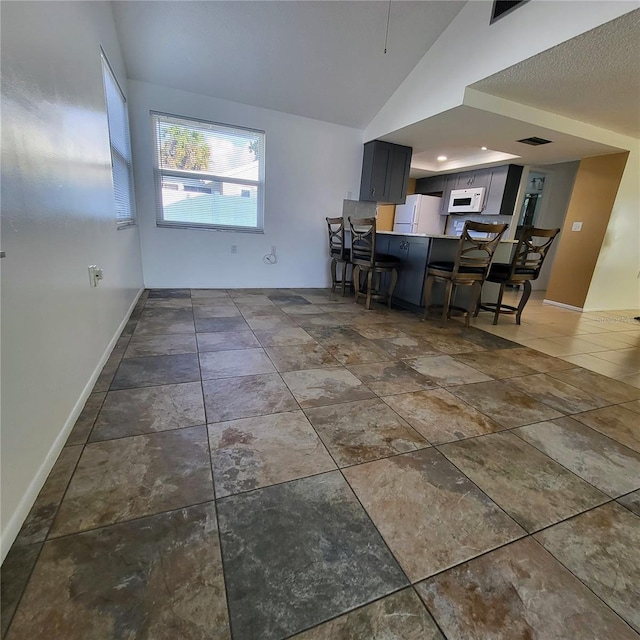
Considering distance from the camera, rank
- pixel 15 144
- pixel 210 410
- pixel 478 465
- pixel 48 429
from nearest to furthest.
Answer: pixel 15 144, pixel 48 429, pixel 478 465, pixel 210 410

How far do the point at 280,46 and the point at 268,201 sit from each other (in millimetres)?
1667

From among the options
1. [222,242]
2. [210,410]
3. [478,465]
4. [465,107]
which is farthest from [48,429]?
[465,107]

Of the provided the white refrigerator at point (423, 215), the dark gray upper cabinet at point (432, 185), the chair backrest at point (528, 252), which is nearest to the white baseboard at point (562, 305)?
the chair backrest at point (528, 252)

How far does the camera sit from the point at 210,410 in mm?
1594

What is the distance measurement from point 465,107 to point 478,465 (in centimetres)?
317

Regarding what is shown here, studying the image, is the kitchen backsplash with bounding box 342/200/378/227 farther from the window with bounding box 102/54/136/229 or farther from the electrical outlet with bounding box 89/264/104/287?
the electrical outlet with bounding box 89/264/104/287

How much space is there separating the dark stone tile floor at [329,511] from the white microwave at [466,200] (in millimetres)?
4355

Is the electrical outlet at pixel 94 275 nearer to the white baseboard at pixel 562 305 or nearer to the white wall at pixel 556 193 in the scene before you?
the white baseboard at pixel 562 305

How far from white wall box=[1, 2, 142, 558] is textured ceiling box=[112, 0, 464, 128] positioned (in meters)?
1.19

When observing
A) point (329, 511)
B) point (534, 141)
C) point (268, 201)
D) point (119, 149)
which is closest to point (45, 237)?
point (329, 511)

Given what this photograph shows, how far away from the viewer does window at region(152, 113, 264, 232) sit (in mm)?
3908

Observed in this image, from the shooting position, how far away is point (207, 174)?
4086 mm

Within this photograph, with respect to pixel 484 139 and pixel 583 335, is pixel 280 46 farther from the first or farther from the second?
pixel 583 335

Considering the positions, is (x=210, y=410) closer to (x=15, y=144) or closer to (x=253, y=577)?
(x=253, y=577)
